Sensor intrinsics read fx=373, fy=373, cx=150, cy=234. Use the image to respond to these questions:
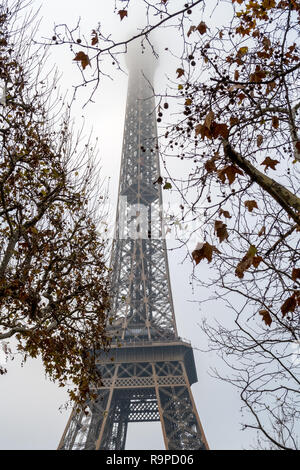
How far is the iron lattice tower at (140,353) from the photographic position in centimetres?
3008

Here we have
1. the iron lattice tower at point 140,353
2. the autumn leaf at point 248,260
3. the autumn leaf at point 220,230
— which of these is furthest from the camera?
the iron lattice tower at point 140,353

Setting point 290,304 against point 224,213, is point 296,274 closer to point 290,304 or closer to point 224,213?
point 290,304

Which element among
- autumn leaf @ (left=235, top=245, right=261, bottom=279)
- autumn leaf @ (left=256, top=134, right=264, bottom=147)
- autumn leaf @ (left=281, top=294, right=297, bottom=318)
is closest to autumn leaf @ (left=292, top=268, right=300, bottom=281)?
autumn leaf @ (left=281, top=294, right=297, bottom=318)

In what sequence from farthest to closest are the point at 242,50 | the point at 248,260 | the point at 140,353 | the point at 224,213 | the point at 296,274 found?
the point at 140,353 < the point at 242,50 < the point at 224,213 < the point at 296,274 < the point at 248,260

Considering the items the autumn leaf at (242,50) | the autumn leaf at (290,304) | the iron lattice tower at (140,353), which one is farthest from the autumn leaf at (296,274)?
the iron lattice tower at (140,353)

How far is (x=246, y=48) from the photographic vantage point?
5.32 metres

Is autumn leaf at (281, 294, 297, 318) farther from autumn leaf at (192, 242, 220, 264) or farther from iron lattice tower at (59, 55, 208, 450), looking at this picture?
iron lattice tower at (59, 55, 208, 450)

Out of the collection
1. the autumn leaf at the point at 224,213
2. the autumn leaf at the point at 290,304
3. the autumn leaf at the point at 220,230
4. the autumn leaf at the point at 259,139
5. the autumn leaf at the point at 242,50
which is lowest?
the autumn leaf at the point at 290,304

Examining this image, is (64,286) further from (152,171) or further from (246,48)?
(152,171)

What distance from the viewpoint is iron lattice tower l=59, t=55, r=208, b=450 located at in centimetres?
3008

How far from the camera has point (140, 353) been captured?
33781 millimetres

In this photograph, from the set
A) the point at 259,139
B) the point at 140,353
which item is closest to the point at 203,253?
the point at 259,139

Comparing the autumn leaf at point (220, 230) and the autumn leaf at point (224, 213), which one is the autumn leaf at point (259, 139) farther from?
the autumn leaf at point (220, 230)

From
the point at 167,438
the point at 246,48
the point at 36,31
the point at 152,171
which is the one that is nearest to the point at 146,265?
the point at 152,171
